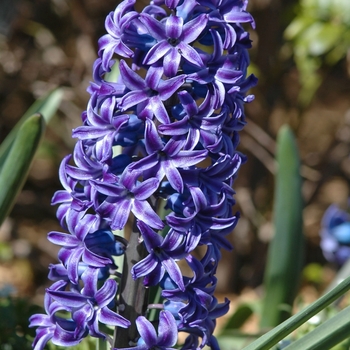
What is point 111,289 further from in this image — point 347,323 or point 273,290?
point 273,290

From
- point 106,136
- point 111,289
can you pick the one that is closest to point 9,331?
point 111,289

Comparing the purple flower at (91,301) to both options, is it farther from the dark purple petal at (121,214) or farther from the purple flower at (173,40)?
the purple flower at (173,40)

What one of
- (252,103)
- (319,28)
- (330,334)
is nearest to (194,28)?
(330,334)

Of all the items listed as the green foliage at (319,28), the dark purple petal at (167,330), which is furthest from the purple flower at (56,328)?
the green foliage at (319,28)

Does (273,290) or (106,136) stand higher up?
(106,136)

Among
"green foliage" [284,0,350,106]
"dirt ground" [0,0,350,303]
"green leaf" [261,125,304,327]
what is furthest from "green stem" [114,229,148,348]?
"dirt ground" [0,0,350,303]

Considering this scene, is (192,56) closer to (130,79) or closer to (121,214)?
(130,79)
